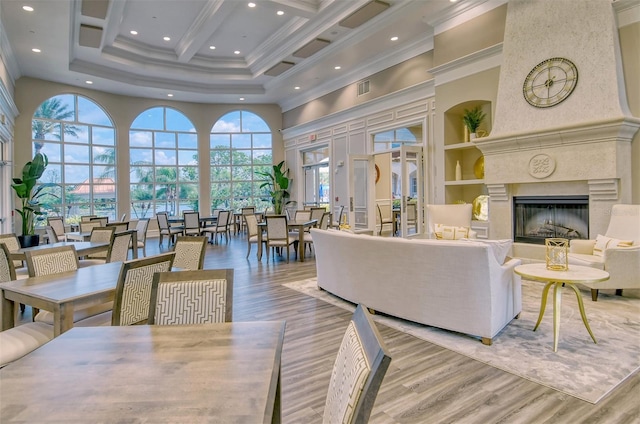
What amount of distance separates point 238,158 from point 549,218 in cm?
1034

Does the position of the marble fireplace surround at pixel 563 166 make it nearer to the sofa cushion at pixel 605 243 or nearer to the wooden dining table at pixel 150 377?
the sofa cushion at pixel 605 243

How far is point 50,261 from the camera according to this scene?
3.20 meters

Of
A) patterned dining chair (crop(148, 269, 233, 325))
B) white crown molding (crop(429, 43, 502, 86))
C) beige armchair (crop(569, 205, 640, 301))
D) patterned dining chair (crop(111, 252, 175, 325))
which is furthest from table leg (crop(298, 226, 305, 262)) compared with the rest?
patterned dining chair (crop(148, 269, 233, 325))

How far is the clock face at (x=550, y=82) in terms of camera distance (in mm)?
5332

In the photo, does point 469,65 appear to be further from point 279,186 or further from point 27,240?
point 27,240

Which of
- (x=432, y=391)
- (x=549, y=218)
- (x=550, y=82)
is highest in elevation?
(x=550, y=82)

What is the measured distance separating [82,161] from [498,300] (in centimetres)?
1193

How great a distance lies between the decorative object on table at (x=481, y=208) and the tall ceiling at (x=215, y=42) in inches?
132

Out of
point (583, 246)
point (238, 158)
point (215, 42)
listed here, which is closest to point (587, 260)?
point (583, 246)

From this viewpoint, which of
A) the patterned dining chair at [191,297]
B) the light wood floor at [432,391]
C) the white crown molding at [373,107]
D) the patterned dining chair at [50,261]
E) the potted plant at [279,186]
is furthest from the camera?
the potted plant at [279,186]

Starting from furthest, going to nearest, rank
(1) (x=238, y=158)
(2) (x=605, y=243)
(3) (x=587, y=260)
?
1. (1) (x=238, y=158)
2. (2) (x=605, y=243)
3. (3) (x=587, y=260)

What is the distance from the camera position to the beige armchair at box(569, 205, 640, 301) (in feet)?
14.0

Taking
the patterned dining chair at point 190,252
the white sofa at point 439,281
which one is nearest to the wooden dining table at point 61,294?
the patterned dining chair at point 190,252

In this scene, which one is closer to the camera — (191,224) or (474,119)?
(474,119)
